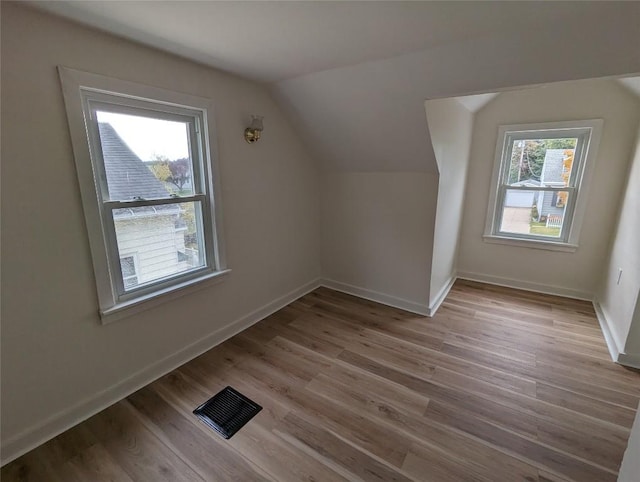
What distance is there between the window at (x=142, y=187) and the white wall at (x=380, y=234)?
57.8 inches

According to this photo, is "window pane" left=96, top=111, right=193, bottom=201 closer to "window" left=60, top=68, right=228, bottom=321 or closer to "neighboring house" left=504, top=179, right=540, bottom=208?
"window" left=60, top=68, right=228, bottom=321

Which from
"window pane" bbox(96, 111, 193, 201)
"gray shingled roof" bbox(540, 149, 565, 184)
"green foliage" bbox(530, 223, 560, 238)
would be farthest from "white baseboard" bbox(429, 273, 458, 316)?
"window pane" bbox(96, 111, 193, 201)

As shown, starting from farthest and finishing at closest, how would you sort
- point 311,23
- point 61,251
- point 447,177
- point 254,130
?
point 447,177
point 254,130
point 61,251
point 311,23

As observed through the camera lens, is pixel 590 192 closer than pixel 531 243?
Yes

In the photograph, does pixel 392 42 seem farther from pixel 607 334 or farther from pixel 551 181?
pixel 607 334

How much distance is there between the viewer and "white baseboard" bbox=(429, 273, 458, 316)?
9.80 ft

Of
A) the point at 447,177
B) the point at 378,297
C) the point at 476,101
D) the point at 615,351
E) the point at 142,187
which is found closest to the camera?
the point at 142,187

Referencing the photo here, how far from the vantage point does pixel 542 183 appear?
11.1 ft

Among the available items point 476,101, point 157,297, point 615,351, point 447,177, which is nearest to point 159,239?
point 157,297

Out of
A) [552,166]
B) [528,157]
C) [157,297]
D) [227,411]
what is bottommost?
[227,411]

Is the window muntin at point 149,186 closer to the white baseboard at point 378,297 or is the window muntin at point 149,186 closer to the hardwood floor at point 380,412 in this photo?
the hardwood floor at point 380,412

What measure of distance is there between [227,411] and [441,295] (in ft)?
8.14

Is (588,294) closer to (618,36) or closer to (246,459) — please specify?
(618,36)

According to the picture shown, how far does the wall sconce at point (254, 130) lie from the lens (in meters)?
2.38
